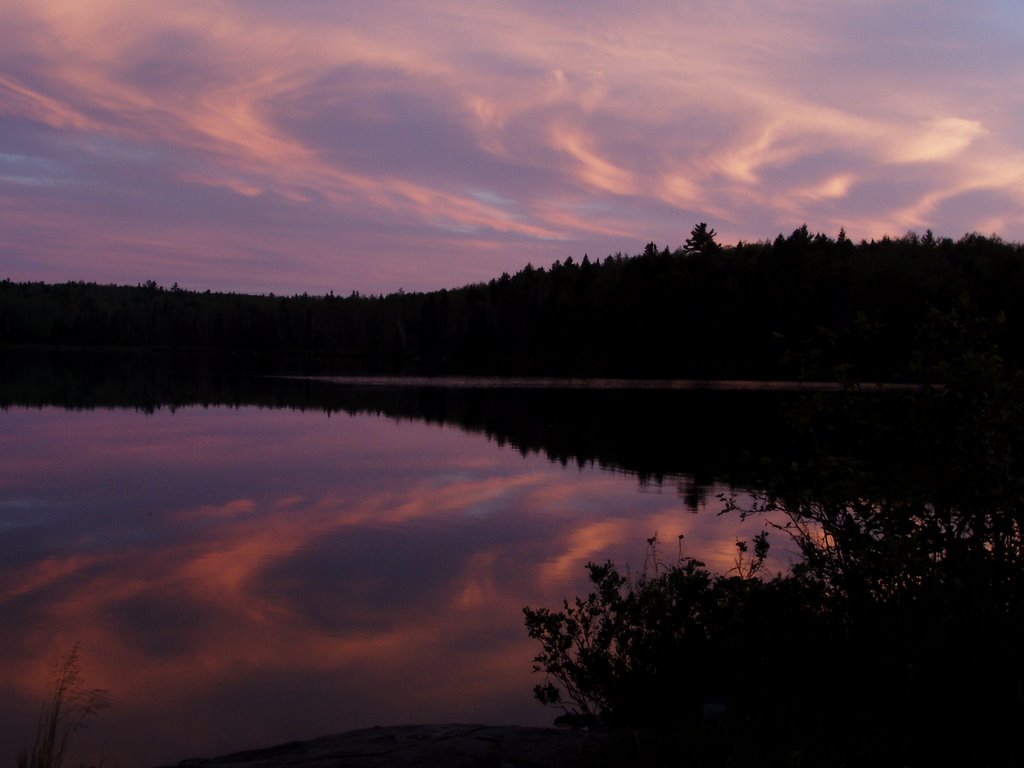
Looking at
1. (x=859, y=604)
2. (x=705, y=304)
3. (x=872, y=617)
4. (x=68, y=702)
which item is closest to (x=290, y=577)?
(x=68, y=702)

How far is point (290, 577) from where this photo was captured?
Answer: 13898 millimetres

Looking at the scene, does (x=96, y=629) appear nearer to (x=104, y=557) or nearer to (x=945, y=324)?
(x=104, y=557)

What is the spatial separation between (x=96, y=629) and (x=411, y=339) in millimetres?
153343

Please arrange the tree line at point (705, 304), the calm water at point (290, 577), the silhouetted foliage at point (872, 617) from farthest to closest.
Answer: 1. the tree line at point (705, 304)
2. the calm water at point (290, 577)
3. the silhouetted foliage at point (872, 617)

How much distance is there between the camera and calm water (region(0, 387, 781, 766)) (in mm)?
9305

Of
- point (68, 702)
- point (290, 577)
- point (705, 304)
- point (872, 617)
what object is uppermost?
point (705, 304)

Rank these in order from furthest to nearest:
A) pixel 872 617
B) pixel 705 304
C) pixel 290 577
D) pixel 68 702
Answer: pixel 705 304, pixel 290 577, pixel 68 702, pixel 872 617

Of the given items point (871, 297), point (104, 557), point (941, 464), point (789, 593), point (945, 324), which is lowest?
point (104, 557)

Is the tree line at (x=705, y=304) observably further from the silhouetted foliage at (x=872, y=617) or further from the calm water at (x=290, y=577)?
the silhouetted foliage at (x=872, y=617)

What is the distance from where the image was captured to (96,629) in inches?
444

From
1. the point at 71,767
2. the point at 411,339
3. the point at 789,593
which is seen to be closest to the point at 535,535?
the point at 789,593

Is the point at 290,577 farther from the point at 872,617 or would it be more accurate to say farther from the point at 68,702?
the point at 872,617

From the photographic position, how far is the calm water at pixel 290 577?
9305 mm

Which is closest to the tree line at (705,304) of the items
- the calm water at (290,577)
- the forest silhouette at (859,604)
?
the calm water at (290,577)
